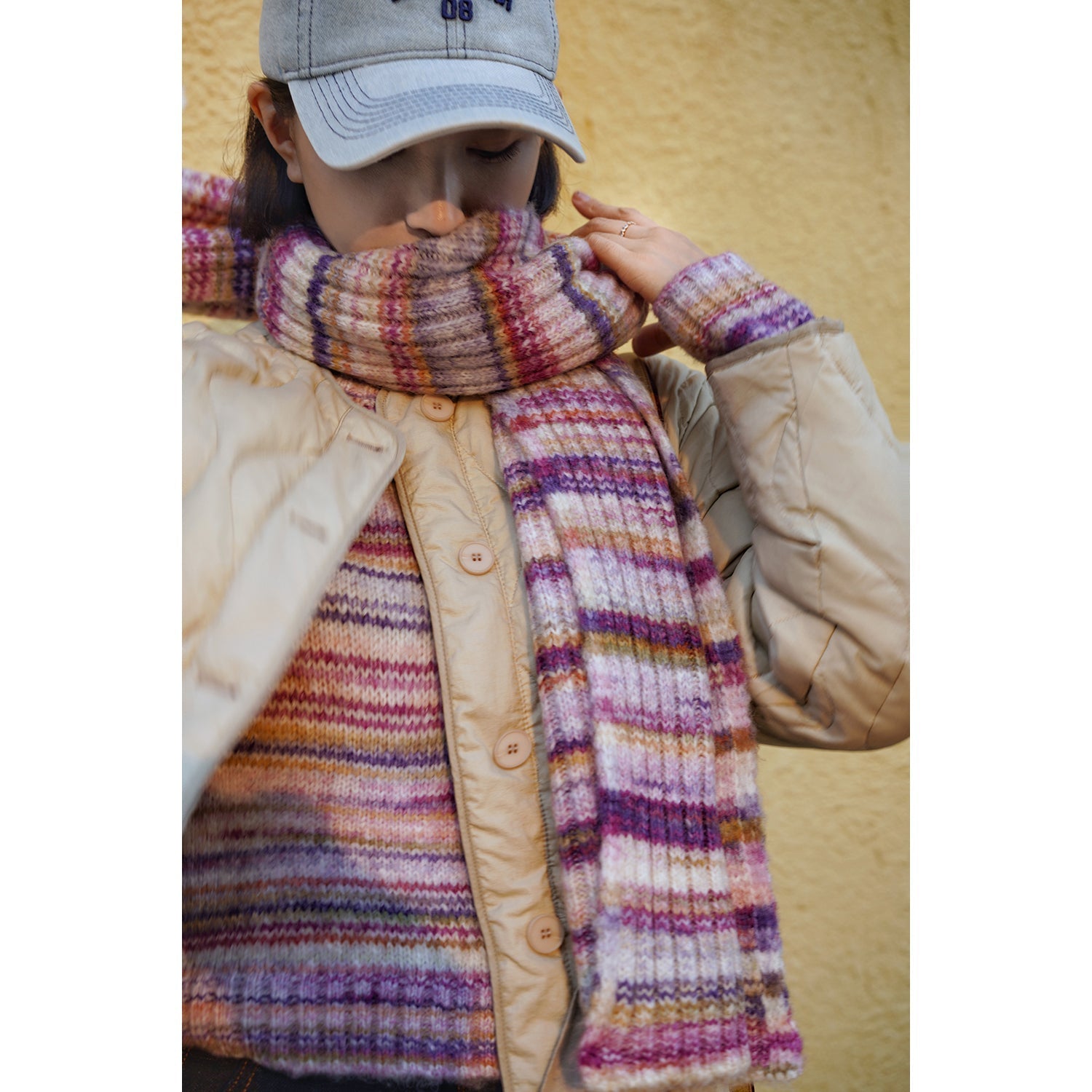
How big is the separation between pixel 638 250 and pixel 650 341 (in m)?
0.09

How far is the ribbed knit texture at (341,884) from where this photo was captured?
623 millimetres

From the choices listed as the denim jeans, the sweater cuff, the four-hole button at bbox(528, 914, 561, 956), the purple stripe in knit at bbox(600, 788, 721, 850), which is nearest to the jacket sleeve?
the sweater cuff

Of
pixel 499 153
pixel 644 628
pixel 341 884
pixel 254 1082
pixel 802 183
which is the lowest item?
pixel 254 1082

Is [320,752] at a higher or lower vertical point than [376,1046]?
higher

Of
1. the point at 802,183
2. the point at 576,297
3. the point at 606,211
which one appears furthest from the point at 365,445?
the point at 802,183

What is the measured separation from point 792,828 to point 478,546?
2.71ft

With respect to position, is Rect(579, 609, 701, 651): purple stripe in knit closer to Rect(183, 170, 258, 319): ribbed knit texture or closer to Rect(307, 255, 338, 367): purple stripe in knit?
Rect(307, 255, 338, 367): purple stripe in knit

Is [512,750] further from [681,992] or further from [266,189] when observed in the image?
[266,189]

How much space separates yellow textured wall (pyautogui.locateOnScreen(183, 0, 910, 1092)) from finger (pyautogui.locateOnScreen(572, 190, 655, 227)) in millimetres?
292

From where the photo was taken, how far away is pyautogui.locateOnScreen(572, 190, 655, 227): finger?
31.2 inches

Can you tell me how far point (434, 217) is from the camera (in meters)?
0.70

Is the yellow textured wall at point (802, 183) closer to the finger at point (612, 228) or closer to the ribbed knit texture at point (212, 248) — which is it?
the ribbed knit texture at point (212, 248)

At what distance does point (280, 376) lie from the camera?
2.30ft
